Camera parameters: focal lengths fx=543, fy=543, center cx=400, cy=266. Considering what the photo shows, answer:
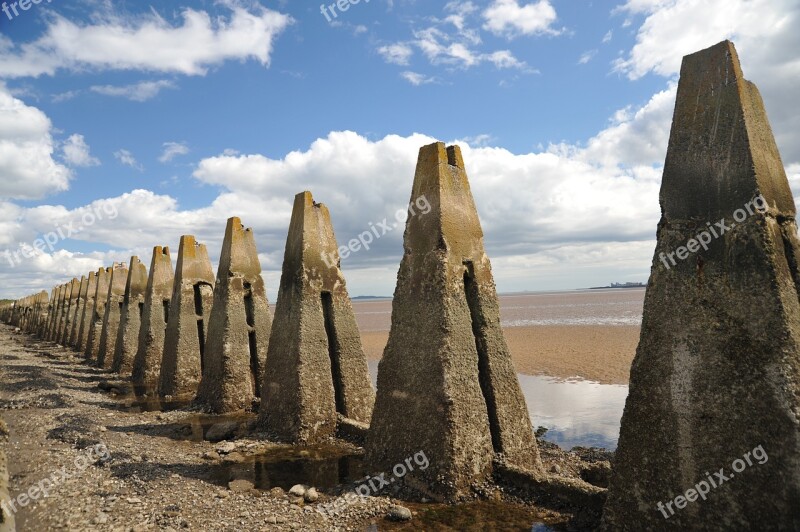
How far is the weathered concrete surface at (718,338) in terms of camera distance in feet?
13.6

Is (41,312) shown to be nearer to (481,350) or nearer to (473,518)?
(481,350)

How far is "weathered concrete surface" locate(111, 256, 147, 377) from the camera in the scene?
Result: 2050cm

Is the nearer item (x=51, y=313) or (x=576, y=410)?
(x=576, y=410)

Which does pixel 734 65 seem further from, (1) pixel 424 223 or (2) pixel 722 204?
(1) pixel 424 223

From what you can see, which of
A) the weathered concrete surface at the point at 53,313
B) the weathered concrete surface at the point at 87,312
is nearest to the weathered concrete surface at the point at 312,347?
the weathered concrete surface at the point at 87,312

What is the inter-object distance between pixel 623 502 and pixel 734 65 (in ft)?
13.0

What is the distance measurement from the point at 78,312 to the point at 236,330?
24697 mm

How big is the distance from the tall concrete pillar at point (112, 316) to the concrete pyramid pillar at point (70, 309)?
9.68m

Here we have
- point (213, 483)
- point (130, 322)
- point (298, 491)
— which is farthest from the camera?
point (130, 322)

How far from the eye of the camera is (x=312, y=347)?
976 cm

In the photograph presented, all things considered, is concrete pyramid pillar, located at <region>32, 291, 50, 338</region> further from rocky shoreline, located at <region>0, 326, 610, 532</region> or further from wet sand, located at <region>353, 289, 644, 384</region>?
rocky shoreline, located at <region>0, 326, 610, 532</region>

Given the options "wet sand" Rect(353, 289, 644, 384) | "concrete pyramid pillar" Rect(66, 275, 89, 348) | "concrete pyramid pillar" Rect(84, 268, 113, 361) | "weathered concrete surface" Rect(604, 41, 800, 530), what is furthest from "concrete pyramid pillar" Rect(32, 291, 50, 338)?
"weathered concrete surface" Rect(604, 41, 800, 530)

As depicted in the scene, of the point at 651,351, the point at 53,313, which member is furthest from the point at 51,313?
the point at 651,351

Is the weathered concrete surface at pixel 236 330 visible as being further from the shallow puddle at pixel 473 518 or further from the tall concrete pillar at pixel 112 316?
the tall concrete pillar at pixel 112 316
